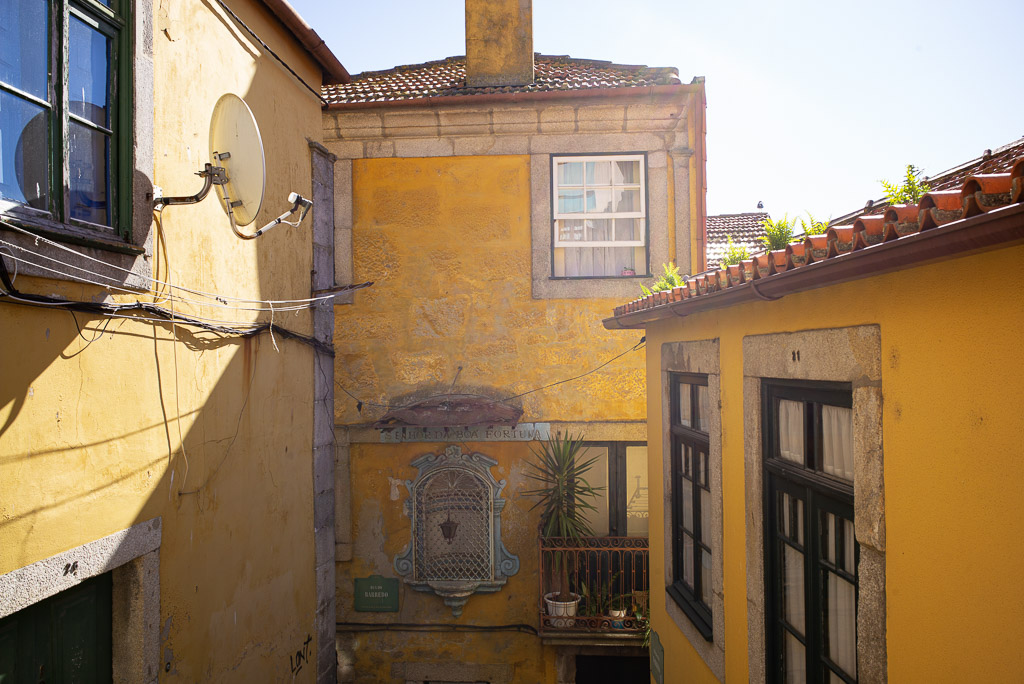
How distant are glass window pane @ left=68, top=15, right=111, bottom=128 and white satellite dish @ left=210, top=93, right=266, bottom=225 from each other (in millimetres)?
732

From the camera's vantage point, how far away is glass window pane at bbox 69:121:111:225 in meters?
3.75

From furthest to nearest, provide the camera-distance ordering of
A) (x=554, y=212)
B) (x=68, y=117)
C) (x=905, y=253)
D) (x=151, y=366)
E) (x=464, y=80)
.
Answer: (x=464, y=80)
(x=554, y=212)
(x=151, y=366)
(x=68, y=117)
(x=905, y=253)

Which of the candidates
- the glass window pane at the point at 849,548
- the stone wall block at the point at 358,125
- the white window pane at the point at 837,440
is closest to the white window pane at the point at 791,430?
the white window pane at the point at 837,440

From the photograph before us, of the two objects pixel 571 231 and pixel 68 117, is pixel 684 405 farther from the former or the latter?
pixel 68 117

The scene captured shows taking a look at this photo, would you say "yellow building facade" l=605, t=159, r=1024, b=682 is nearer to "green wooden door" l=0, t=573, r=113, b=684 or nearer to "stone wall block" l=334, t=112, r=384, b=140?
"green wooden door" l=0, t=573, r=113, b=684

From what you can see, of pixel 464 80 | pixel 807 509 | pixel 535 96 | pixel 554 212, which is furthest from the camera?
pixel 464 80

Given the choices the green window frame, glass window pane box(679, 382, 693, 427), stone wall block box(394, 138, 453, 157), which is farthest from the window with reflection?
the green window frame

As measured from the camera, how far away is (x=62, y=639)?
3.73m

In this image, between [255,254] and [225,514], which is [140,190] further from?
[225,514]

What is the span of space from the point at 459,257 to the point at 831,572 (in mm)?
5915

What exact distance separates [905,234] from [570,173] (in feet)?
21.3

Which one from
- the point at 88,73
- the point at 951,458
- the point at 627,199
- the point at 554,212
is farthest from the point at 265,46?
the point at 951,458

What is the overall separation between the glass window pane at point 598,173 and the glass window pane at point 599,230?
0.45m

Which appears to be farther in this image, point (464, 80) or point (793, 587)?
point (464, 80)
